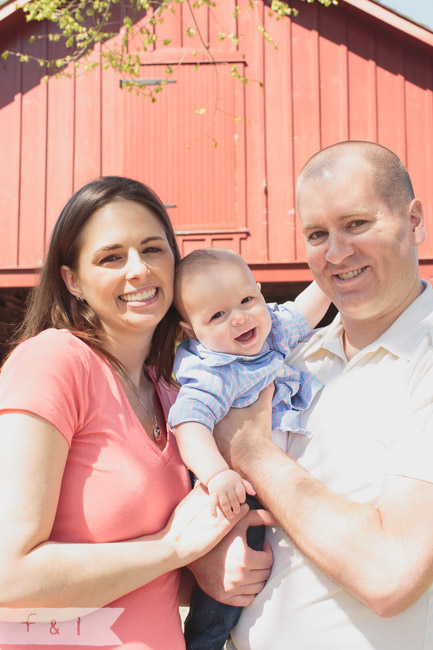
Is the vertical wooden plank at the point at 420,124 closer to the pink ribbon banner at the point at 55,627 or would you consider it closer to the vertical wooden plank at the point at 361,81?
the vertical wooden plank at the point at 361,81

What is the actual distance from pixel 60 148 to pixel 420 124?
461cm

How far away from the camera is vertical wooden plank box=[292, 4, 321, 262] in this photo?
8336 mm

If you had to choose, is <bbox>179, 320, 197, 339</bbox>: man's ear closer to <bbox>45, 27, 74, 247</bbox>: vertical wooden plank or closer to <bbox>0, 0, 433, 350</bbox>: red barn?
<bbox>0, 0, 433, 350</bbox>: red barn

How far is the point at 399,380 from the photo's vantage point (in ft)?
6.54

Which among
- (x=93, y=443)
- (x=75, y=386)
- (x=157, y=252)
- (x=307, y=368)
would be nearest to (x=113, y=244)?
(x=157, y=252)

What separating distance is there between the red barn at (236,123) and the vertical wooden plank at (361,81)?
13mm

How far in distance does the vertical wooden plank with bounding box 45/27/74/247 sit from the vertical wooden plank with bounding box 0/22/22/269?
43cm

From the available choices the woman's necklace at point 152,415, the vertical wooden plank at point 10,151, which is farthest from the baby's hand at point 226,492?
the vertical wooden plank at point 10,151

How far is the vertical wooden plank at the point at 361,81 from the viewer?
8352 mm

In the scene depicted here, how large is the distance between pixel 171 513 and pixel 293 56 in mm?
7619

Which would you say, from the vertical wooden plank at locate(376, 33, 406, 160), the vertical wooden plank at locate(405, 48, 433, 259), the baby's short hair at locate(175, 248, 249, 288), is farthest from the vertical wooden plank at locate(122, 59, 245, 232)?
the baby's short hair at locate(175, 248, 249, 288)

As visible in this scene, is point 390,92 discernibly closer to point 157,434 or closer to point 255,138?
point 255,138

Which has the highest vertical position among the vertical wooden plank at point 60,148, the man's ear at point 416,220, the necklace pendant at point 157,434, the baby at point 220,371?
the vertical wooden plank at point 60,148

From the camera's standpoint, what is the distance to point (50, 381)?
6.04 feet
